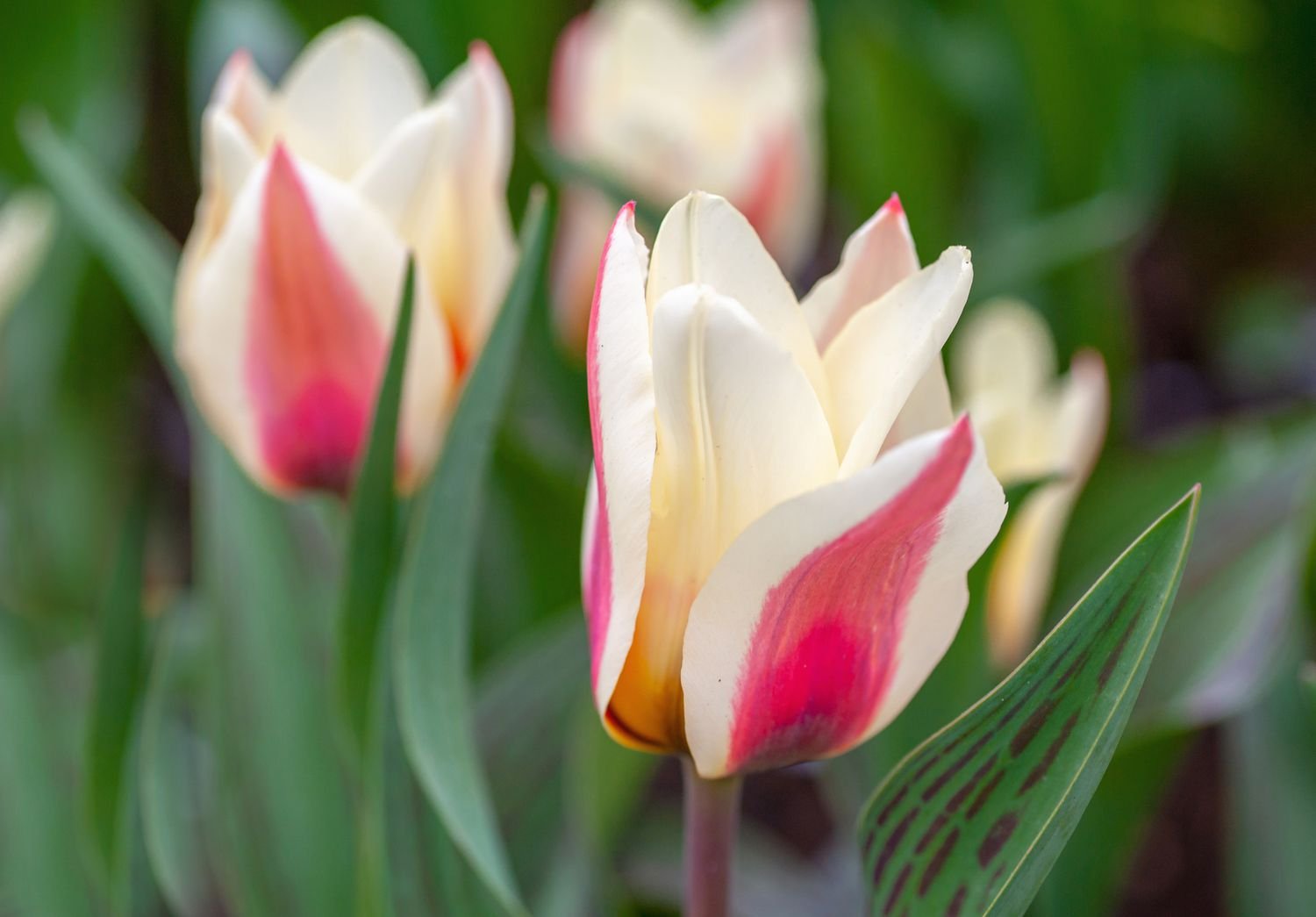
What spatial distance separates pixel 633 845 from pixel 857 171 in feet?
2.20

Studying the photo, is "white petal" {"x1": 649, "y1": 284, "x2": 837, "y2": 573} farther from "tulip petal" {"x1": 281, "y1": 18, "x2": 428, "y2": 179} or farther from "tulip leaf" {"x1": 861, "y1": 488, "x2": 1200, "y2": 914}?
"tulip petal" {"x1": 281, "y1": 18, "x2": 428, "y2": 179}

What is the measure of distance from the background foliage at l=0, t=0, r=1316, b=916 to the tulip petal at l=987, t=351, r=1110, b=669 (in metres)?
0.05

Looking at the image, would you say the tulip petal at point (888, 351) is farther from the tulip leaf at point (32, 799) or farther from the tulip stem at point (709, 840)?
the tulip leaf at point (32, 799)

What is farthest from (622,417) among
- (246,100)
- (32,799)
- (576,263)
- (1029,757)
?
(576,263)

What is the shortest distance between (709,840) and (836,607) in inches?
4.1

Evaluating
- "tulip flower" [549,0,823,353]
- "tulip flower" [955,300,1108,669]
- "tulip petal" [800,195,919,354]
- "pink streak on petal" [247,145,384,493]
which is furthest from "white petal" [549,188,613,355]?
"tulip petal" [800,195,919,354]

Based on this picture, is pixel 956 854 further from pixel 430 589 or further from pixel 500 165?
pixel 500 165

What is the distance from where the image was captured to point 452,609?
1.62 ft

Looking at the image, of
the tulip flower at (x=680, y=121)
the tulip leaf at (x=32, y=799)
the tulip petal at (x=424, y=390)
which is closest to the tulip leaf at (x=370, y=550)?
the tulip petal at (x=424, y=390)

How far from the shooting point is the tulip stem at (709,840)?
40 centimetres

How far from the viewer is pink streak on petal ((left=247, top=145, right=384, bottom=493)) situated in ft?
1.63

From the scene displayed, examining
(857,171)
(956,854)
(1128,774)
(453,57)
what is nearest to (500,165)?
(956,854)

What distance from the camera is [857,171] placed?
50.6 inches

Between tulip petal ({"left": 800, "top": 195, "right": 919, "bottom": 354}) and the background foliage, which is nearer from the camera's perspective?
tulip petal ({"left": 800, "top": 195, "right": 919, "bottom": 354})
